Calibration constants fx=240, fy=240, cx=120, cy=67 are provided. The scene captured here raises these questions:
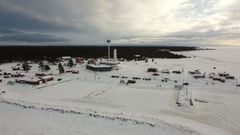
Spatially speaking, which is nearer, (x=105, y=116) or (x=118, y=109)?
(x=105, y=116)

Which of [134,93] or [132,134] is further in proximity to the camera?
[134,93]

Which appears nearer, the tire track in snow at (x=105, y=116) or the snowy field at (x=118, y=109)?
the snowy field at (x=118, y=109)

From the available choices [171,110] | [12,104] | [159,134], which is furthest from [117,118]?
[12,104]

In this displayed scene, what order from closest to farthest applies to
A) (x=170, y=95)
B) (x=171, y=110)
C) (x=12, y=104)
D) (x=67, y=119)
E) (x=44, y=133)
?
1. (x=44, y=133)
2. (x=67, y=119)
3. (x=171, y=110)
4. (x=12, y=104)
5. (x=170, y=95)

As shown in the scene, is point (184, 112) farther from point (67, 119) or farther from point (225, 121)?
point (67, 119)

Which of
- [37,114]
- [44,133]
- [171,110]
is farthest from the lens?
[171,110]

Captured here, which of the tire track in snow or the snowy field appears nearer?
the snowy field
